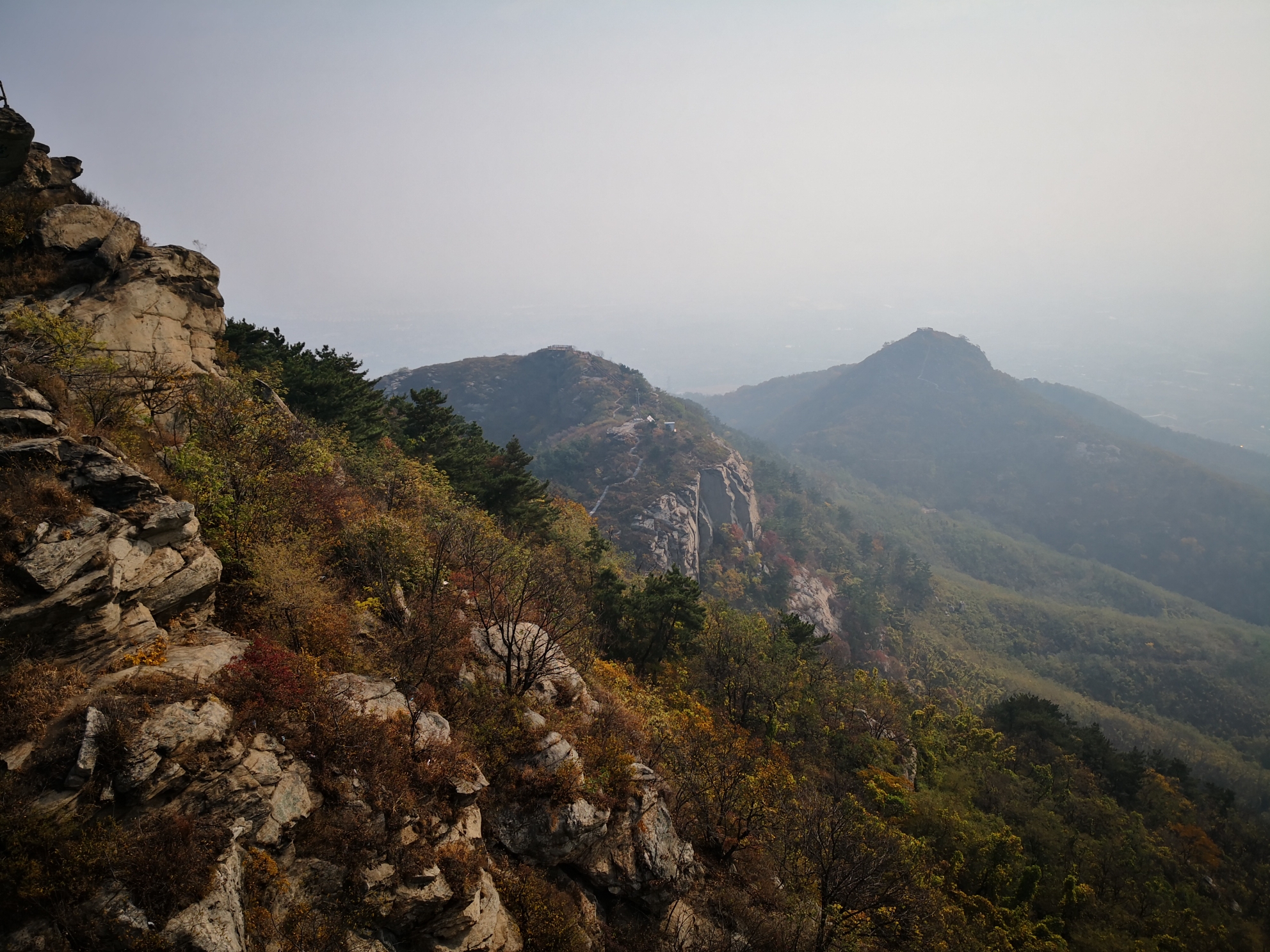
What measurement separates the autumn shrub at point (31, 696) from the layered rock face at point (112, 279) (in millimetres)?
13101

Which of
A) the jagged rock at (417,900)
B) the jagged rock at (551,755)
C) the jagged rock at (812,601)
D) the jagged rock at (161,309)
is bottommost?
the jagged rock at (812,601)

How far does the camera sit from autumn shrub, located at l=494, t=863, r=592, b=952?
34.2 feet

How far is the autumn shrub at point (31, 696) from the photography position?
264 inches

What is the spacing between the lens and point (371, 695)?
11117 mm

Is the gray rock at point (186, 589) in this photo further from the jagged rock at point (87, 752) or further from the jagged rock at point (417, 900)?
the jagged rock at point (417, 900)

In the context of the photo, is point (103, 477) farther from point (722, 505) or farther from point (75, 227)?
point (722, 505)

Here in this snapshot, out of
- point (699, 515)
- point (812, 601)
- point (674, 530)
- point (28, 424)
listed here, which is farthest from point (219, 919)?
point (699, 515)

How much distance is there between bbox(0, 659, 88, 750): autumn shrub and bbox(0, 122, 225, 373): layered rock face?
43.0 ft

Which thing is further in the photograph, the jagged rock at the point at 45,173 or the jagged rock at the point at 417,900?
the jagged rock at the point at 45,173

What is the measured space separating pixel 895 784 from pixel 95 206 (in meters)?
40.8

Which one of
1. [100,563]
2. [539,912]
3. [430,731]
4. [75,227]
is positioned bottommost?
[539,912]

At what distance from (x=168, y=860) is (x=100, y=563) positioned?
503 cm

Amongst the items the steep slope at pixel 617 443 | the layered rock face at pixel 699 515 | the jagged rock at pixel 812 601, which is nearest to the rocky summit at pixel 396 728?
the jagged rock at pixel 812 601

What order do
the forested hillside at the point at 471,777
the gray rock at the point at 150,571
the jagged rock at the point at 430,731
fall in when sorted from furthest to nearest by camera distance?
the jagged rock at the point at 430,731 → the gray rock at the point at 150,571 → the forested hillside at the point at 471,777
